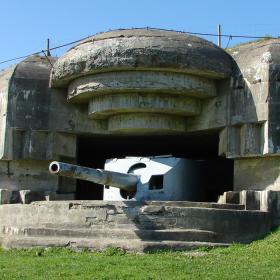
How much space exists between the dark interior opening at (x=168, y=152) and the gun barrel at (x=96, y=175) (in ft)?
6.78

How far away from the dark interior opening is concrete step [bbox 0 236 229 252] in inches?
149

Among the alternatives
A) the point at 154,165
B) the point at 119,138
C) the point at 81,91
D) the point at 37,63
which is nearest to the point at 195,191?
the point at 154,165

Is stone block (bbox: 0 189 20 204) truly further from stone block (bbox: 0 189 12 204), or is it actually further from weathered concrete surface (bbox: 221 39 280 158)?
weathered concrete surface (bbox: 221 39 280 158)

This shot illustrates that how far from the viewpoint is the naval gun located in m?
12.5

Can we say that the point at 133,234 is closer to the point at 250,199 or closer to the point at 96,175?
the point at 96,175

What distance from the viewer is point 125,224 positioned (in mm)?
10547

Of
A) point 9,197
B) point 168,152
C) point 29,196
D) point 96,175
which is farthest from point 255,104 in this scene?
point 9,197

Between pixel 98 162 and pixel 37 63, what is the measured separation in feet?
13.1

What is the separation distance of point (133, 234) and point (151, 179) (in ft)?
8.74

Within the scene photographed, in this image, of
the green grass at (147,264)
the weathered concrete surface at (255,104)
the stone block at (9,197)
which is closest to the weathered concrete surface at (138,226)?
the green grass at (147,264)

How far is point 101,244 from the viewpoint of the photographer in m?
9.89

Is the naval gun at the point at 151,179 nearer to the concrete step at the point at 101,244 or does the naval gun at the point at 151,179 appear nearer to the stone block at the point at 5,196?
the concrete step at the point at 101,244

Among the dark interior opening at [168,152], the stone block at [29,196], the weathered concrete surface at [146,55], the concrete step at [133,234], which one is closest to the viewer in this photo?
the concrete step at [133,234]

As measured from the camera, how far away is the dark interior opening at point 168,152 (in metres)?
14.7
